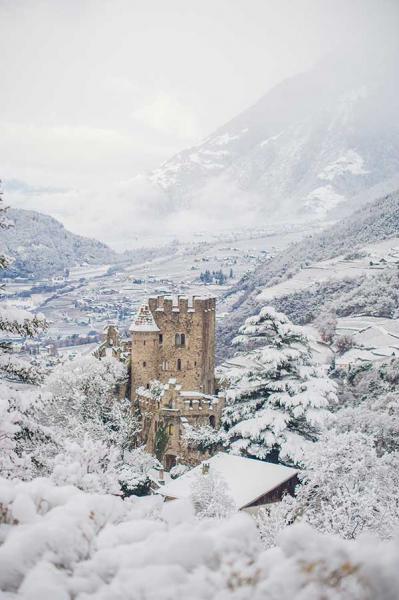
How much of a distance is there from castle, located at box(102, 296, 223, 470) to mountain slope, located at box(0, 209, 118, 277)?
82.5 metres

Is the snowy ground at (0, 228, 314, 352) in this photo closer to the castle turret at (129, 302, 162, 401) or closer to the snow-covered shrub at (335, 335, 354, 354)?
the snow-covered shrub at (335, 335, 354, 354)

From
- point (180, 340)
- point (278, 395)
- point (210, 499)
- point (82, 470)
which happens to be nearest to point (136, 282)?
point (180, 340)

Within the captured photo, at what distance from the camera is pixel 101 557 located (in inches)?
132

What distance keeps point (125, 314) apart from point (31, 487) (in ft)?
276

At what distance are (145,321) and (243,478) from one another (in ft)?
35.4

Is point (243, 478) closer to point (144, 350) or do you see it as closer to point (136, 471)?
point (136, 471)

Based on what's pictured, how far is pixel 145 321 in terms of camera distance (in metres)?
29.7

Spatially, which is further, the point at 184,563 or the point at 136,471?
the point at 136,471

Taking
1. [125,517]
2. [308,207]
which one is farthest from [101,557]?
[308,207]

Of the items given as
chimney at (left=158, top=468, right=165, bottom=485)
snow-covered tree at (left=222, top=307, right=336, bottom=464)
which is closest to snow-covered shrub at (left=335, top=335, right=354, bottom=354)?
snow-covered tree at (left=222, top=307, right=336, bottom=464)

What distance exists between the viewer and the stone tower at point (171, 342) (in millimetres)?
29531

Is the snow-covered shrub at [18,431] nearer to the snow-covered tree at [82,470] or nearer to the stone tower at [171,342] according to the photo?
the snow-covered tree at [82,470]

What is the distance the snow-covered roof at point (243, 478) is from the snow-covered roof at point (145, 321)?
326 inches

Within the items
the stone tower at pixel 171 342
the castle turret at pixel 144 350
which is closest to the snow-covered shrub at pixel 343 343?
the stone tower at pixel 171 342
